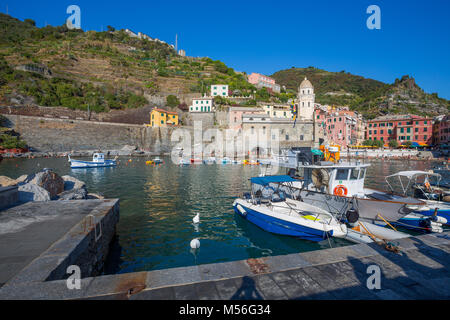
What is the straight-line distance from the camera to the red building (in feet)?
191

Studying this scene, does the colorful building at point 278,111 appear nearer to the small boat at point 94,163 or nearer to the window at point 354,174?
the small boat at point 94,163

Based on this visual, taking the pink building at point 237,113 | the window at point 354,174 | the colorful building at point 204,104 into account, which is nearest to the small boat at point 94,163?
the window at point 354,174

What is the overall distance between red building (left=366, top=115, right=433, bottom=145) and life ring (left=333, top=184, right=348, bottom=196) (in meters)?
63.0

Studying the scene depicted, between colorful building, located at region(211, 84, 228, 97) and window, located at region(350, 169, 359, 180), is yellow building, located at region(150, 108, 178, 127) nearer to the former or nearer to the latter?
colorful building, located at region(211, 84, 228, 97)

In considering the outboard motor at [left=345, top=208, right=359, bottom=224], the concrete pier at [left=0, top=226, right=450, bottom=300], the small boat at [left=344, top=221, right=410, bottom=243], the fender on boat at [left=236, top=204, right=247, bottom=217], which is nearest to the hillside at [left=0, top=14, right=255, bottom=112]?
the fender on boat at [left=236, top=204, right=247, bottom=217]

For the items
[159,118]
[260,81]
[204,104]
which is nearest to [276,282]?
[159,118]

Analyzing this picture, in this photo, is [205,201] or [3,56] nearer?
[205,201]

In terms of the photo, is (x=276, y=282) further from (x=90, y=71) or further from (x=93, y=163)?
(x=90, y=71)

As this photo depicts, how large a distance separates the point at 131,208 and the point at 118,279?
35.1ft

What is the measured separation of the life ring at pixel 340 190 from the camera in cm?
1168

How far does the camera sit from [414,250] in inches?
203

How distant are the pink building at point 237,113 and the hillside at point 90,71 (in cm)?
2002
